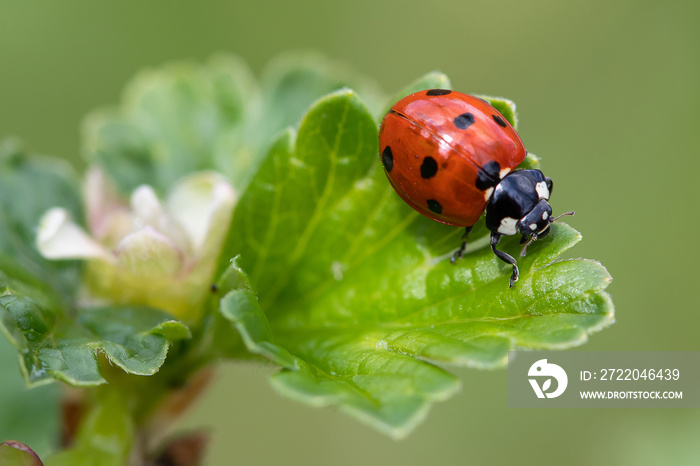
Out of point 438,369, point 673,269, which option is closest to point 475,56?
point 673,269

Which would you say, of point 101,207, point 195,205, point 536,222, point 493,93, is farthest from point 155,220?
point 493,93

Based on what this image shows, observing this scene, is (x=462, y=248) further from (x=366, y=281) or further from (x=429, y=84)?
(x=429, y=84)

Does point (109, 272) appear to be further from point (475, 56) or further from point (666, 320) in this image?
point (475, 56)

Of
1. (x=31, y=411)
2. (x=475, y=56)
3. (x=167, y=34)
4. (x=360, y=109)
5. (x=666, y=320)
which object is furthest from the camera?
(x=475, y=56)

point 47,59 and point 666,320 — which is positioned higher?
point 47,59

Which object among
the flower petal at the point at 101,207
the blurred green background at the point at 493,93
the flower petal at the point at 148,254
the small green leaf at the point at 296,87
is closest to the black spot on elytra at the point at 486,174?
the small green leaf at the point at 296,87

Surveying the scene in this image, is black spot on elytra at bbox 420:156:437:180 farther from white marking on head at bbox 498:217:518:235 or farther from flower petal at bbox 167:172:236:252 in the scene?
flower petal at bbox 167:172:236:252
